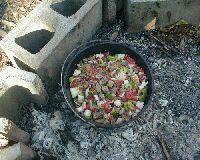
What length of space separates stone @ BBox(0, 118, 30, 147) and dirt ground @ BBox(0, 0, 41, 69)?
176cm

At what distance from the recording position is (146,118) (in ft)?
15.6

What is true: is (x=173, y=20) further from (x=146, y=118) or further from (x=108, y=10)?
(x=146, y=118)

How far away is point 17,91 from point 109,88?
3.73ft

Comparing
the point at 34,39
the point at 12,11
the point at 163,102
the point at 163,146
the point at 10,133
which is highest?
the point at 34,39

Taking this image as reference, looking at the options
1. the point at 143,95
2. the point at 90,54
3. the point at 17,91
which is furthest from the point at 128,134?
the point at 17,91

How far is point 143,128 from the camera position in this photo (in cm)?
469

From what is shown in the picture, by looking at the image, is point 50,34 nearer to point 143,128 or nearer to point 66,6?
point 66,6

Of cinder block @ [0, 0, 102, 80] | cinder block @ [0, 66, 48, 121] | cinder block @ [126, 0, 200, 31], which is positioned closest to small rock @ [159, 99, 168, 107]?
cinder block @ [126, 0, 200, 31]

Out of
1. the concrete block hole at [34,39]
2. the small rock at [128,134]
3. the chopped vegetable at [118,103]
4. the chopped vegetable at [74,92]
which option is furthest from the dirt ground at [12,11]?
the small rock at [128,134]

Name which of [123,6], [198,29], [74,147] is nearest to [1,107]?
[74,147]

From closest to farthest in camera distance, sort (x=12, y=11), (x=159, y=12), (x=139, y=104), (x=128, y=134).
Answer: (x=139, y=104) → (x=128, y=134) → (x=159, y=12) → (x=12, y=11)

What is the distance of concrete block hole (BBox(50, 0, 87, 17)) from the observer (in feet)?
15.6

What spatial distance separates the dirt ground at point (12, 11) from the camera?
5.38 meters

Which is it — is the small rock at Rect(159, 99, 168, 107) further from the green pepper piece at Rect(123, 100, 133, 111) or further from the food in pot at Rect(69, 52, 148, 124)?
the green pepper piece at Rect(123, 100, 133, 111)
